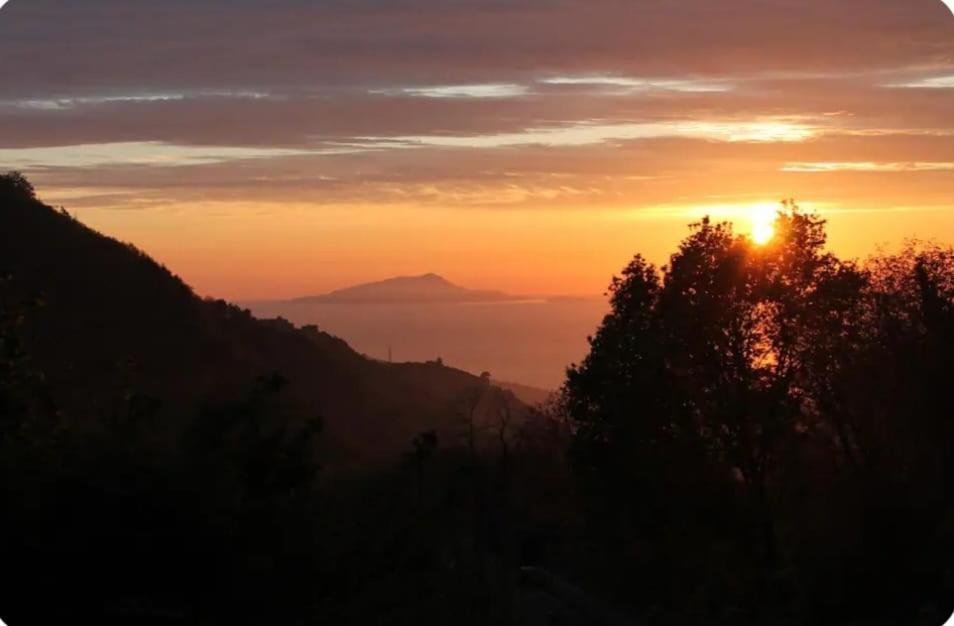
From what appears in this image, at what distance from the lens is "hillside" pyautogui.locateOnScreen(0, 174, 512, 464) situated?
28281 mm

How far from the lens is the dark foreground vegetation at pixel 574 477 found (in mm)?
10117

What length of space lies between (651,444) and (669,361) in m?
1.40

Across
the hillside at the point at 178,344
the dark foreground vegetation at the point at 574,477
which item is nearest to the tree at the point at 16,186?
the hillside at the point at 178,344

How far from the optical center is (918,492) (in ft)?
51.2

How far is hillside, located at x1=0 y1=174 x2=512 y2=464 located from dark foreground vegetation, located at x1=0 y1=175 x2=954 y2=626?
0.33m

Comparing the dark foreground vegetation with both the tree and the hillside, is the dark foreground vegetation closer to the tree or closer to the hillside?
the hillside

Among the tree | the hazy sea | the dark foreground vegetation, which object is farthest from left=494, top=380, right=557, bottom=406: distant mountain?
the tree

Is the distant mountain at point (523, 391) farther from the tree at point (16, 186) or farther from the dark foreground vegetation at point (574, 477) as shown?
the tree at point (16, 186)

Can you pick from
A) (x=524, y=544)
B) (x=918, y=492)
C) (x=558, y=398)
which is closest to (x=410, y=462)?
(x=524, y=544)

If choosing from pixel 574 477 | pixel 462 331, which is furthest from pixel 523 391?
pixel 574 477

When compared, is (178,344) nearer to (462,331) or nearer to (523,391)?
(523,391)

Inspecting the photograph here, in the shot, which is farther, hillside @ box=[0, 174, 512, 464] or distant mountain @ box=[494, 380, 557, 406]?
distant mountain @ box=[494, 380, 557, 406]

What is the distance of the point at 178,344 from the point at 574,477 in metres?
14.2

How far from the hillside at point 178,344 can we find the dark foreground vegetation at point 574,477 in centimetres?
33
